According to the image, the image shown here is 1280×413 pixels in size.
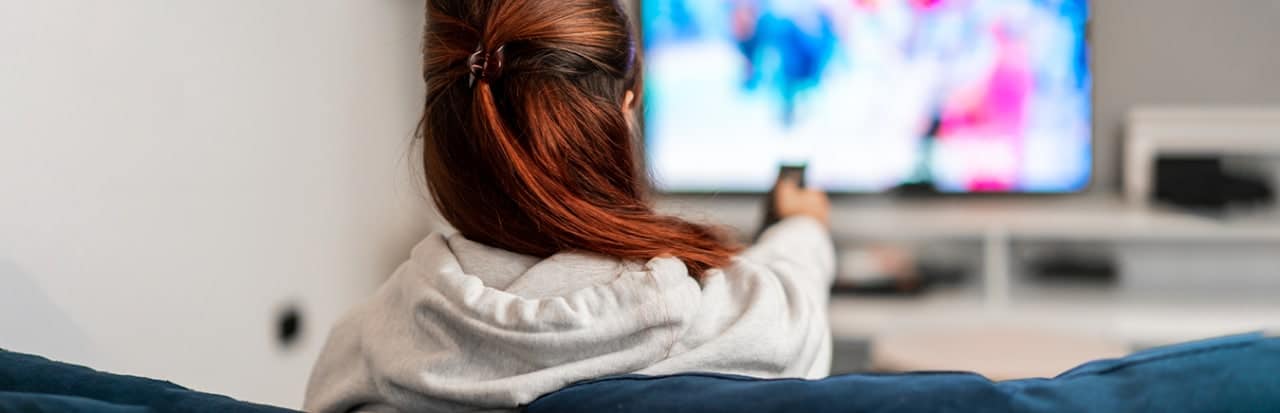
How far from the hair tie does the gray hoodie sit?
0.15 m

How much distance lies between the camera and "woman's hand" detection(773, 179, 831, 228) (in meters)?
1.86

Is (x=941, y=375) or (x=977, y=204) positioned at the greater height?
(x=941, y=375)

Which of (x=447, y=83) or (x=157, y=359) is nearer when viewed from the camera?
(x=447, y=83)

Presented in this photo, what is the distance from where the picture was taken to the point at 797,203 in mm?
1883

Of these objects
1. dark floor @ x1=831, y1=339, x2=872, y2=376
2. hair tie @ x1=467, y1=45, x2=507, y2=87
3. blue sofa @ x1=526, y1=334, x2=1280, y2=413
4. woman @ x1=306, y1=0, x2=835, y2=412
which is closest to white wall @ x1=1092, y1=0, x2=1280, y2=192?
dark floor @ x1=831, y1=339, x2=872, y2=376

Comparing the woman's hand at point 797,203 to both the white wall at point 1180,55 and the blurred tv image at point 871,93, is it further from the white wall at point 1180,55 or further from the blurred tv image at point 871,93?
the white wall at point 1180,55

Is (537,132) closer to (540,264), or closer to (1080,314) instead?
(540,264)

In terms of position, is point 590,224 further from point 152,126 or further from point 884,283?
point 884,283

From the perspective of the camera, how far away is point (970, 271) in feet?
10.5

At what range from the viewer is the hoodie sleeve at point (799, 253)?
1.35 meters

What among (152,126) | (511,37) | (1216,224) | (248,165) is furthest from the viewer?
(1216,224)

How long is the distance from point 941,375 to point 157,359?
4.73 ft

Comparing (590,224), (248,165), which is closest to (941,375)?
(590,224)

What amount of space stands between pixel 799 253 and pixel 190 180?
104 cm
